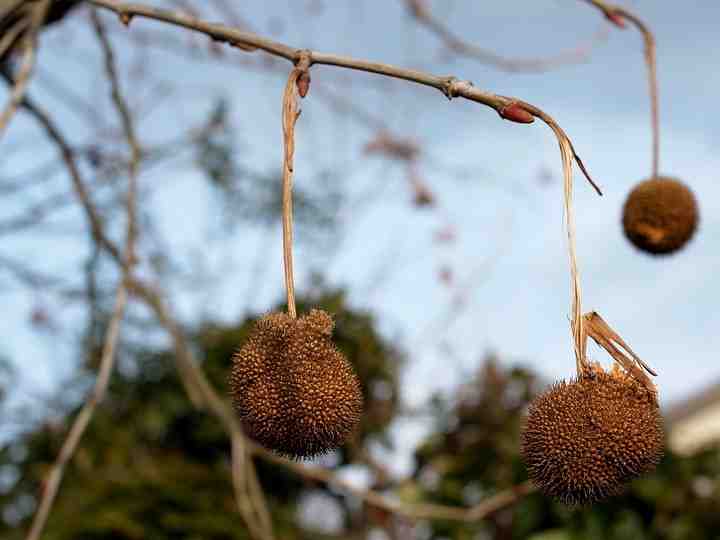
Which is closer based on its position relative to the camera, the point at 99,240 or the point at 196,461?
the point at 99,240

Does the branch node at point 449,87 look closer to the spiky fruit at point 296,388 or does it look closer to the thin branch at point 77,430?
the spiky fruit at point 296,388

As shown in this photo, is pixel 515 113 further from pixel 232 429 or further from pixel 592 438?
pixel 232 429

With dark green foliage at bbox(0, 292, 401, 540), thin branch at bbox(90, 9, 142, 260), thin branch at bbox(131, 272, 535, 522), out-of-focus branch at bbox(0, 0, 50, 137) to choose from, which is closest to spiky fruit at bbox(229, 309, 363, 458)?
out-of-focus branch at bbox(0, 0, 50, 137)

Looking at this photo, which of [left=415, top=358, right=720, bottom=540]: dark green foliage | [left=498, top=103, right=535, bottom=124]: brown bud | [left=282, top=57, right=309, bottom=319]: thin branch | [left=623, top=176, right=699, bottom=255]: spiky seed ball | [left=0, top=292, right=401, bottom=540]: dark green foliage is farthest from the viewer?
[left=0, top=292, right=401, bottom=540]: dark green foliage

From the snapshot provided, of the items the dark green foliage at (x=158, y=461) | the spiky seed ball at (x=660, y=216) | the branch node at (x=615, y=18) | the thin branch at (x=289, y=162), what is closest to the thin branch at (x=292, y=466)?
the spiky seed ball at (x=660, y=216)

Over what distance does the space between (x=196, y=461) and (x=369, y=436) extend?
0.87 meters

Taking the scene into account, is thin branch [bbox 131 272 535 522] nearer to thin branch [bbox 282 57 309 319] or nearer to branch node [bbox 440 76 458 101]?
thin branch [bbox 282 57 309 319]

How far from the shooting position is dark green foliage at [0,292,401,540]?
331cm

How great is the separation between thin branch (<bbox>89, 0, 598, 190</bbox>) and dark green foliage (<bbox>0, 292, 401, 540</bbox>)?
7.67ft

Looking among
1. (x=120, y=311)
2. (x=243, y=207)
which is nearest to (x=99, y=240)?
(x=120, y=311)

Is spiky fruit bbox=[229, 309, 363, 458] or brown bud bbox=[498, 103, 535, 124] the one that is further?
spiky fruit bbox=[229, 309, 363, 458]

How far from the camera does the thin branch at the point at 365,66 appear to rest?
946 mm

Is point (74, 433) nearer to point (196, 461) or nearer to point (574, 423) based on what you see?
point (574, 423)

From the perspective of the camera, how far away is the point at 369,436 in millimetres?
4613
